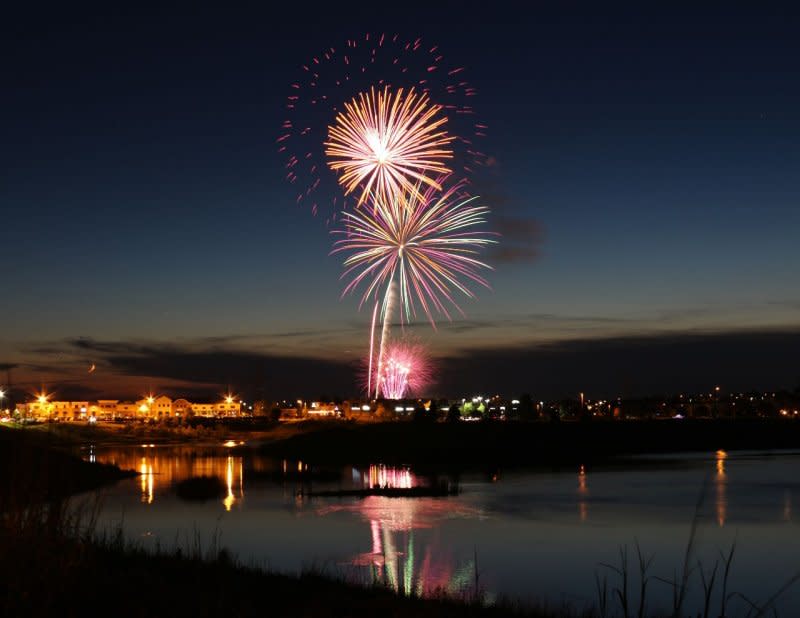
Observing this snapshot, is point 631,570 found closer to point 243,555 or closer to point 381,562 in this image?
point 381,562

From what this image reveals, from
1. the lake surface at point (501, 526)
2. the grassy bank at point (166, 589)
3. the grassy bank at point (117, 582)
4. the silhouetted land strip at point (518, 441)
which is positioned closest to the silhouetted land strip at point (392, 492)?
the lake surface at point (501, 526)

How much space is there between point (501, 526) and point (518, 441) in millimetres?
57831

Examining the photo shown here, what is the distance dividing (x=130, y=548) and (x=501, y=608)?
318 inches

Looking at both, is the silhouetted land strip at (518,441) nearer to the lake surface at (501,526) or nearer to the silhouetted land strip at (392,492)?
the lake surface at (501,526)

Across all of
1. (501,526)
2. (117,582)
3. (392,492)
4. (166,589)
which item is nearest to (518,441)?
(392,492)

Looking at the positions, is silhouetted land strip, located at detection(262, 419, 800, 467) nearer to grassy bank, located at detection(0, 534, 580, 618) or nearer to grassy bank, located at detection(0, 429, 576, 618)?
grassy bank, located at detection(0, 534, 580, 618)

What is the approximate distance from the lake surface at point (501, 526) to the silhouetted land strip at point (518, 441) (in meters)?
17.8

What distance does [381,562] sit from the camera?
985 inches

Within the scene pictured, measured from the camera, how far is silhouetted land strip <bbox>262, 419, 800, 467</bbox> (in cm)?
7694

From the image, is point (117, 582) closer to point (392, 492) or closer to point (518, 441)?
point (392, 492)

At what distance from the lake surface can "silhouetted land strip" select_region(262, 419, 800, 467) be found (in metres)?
17.8

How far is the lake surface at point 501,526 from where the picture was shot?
23.3m

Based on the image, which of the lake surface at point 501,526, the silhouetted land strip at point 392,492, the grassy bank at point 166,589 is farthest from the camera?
the silhouetted land strip at point 392,492

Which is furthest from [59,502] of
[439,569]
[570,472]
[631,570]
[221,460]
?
[221,460]
